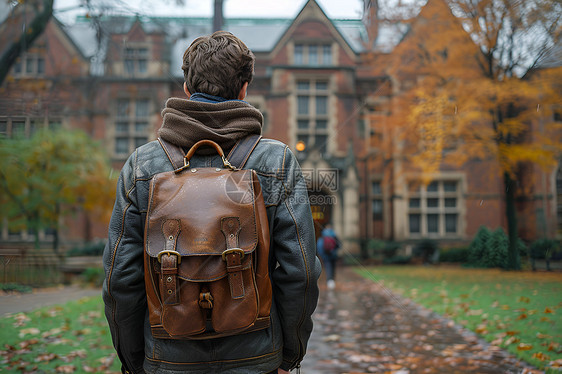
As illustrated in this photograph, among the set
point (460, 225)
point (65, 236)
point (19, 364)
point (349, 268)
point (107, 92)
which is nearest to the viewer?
point (19, 364)

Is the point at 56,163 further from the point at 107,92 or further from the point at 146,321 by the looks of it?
the point at 146,321

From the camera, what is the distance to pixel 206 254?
1.21 m

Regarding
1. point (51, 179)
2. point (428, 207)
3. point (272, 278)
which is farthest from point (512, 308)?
point (428, 207)

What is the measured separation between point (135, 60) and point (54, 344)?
12.3ft

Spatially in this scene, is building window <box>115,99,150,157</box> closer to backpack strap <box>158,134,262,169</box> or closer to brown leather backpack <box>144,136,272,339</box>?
backpack strap <box>158,134,262,169</box>

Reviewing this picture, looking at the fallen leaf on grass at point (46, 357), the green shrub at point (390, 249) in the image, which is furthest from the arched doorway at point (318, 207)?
the green shrub at point (390, 249)

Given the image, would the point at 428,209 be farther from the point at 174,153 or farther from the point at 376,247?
the point at 174,153

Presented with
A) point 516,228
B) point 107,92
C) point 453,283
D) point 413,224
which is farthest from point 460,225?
point 107,92

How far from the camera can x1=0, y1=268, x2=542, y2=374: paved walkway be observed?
3.81 m

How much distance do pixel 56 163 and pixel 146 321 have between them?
17.1 ft

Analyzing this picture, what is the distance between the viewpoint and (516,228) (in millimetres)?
5016

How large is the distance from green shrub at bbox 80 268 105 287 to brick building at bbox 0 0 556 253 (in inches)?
23.8

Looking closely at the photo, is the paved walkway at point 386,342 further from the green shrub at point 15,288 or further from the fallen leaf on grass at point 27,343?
the fallen leaf on grass at point 27,343

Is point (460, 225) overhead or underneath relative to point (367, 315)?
overhead
